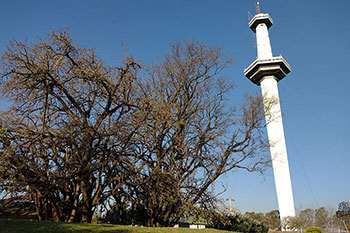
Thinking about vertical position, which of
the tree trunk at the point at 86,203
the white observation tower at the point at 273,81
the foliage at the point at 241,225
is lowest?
the foliage at the point at 241,225

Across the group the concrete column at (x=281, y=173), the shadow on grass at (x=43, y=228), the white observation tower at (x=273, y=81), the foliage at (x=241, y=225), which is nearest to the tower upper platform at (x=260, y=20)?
the white observation tower at (x=273, y=81)

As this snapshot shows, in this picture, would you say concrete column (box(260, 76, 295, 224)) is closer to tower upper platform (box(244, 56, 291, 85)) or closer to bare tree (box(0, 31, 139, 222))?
tower upper platform (box(244, 56, 291, 85))

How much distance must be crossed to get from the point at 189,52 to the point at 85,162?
10.1 m

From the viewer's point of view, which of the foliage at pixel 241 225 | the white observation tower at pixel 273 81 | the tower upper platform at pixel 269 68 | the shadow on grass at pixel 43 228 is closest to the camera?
the shadow on grass at pixel 43 228

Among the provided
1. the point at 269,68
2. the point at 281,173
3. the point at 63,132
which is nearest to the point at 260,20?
the point at 269,68

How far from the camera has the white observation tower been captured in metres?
38.2

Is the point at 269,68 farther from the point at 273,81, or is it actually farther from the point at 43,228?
the point at 43,228

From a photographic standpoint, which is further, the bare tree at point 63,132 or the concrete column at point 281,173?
the concrete column at point 281,173

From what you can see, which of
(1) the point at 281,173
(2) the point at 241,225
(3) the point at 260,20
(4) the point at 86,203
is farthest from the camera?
(3) the point at 260,20

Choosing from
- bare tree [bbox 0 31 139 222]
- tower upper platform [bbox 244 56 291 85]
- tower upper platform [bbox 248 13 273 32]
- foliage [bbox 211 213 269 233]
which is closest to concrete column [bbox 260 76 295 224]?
tower upper platform [bbox 244 56 291 85]

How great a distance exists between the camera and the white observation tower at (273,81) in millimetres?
38188

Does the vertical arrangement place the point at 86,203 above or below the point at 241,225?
above

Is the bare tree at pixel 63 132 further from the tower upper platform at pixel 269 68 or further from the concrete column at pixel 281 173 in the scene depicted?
the tower upper platform at pixel 269 68

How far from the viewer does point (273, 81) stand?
4475cm
